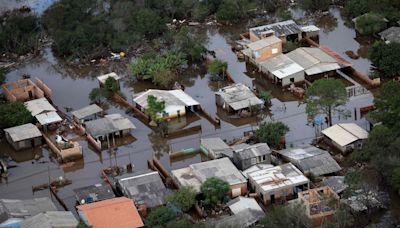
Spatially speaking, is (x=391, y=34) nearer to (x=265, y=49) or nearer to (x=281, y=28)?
(x=281, y=28)

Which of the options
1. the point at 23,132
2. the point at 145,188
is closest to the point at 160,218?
the point at 145,188

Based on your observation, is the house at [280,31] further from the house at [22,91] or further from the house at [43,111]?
the house at [43,111]

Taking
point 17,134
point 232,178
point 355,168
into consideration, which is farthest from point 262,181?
point 17,134

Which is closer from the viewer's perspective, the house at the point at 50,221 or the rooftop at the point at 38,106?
the house at the point at 50,221

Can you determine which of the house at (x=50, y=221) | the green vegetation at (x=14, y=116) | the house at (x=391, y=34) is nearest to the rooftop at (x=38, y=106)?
the green vegetation at (x=14, y=116)

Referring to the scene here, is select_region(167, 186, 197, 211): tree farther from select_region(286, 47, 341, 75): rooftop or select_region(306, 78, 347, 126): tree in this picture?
select_region(286, 47, 341, 75): rooftop
